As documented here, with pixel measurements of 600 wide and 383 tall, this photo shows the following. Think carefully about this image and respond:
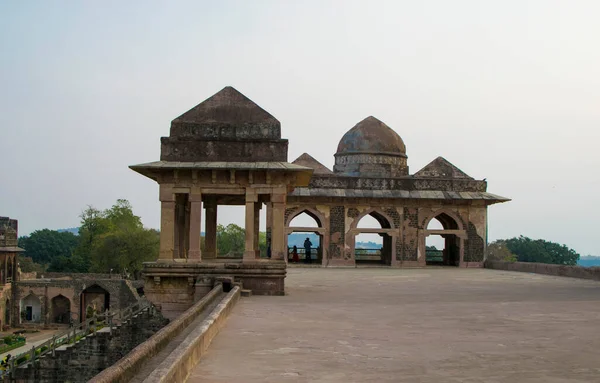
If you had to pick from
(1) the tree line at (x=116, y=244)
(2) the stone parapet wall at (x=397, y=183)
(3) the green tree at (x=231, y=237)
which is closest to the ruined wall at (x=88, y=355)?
(2) the stone parapet wall at (x=397, y=183)

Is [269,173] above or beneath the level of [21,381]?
above

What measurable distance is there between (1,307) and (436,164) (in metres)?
36.6

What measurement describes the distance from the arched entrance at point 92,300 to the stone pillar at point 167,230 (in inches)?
1649

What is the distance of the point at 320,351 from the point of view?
718 cm

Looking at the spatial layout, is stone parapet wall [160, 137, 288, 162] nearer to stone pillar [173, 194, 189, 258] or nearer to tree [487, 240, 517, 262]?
stone pillar [173, 194, 189, 258]

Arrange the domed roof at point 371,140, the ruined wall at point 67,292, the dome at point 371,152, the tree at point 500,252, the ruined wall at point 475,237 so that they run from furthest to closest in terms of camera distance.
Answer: the tree at point 500,252 < the ruined wall at point 67,292 < the domed roof at point 371,140 < the dome at point 371,152 < the ruined wall at point 475,237

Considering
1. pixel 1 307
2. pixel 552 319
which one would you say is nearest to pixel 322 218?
pixel 552 319

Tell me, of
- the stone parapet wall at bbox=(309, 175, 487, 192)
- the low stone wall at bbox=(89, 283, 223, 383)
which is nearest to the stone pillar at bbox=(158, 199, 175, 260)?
the low stone wall at bbox=(89, 283, 223, 383)

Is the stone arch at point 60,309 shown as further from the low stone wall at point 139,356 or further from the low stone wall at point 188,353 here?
the low stone wall at point 139,356

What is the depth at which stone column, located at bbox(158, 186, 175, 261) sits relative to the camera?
14.6m

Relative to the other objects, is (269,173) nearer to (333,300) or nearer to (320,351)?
(333,300)

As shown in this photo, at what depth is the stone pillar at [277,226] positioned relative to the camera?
1455 cm

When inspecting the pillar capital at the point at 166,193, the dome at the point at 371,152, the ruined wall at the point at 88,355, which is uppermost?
the dome at the point at 371,152

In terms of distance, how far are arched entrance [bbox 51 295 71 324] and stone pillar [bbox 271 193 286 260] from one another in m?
44.5
